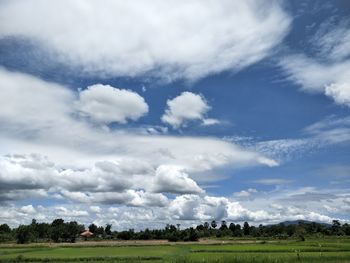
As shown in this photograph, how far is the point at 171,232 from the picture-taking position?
117250mm

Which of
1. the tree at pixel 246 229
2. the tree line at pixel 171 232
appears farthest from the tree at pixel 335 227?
the tree at pixel 246 229

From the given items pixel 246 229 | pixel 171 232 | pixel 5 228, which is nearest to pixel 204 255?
pixel 171 232

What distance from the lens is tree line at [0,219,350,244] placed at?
12025cm

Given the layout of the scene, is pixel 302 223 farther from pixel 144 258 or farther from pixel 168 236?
pixel 144 258

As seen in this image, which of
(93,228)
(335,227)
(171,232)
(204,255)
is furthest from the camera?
(93,228)

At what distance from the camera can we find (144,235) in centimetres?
12238

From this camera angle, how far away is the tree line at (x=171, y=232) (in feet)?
395

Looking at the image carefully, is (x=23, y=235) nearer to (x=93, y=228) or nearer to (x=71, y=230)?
(x=71, y=230)

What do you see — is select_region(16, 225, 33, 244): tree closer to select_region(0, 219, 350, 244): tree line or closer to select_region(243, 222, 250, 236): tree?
select_region(0, 219, 350, 244): tree line

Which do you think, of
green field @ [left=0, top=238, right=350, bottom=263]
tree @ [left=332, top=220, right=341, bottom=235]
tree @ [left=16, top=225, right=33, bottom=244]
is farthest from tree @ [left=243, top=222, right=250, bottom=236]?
green field @ [left=0, top=238, right=350, bottom=263]

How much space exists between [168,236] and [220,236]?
2675 centimetres

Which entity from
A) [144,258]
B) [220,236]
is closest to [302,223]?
[220,236]

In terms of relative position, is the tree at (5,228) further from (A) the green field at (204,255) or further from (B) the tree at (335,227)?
(B) the tree at (335,227)

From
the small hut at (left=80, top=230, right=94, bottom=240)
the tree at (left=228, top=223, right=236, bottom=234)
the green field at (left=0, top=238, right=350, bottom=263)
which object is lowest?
the green field at (left=0, top=238, right=350, bottom=263)
